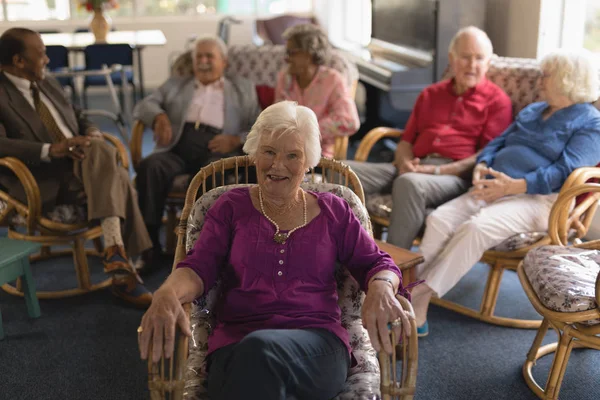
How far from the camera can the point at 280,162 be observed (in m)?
1.81

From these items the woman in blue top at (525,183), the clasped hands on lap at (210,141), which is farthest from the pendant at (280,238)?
the clasped hands on lap at (210,141)

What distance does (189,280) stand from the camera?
1.72 m

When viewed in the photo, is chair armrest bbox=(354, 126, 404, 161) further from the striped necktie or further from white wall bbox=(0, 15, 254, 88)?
white wall bbox=(0, 15, 254, 88)

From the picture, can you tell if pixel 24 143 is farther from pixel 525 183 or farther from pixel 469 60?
pixel 525 183

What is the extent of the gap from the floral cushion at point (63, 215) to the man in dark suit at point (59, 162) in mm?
31

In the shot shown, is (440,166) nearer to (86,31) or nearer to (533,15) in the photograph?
(533,15)

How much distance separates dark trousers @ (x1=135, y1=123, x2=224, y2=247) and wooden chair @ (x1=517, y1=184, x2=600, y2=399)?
1.65 meters

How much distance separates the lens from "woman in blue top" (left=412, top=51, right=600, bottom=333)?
2.74 meters

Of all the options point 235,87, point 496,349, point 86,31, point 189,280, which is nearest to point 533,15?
point 235,87

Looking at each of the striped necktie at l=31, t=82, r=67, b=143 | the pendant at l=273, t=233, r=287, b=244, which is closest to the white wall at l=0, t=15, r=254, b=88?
the striped necktie at l=31, t=82, r=67, b=143

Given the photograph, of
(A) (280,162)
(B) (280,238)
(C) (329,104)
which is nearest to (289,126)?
(A) (280,162)

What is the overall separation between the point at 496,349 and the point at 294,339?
53.1 inches

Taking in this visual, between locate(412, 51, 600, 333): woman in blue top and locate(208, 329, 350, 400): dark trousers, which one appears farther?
locate(412, 51, 600, 333): woman in blue top

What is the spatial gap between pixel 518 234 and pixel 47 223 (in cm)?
197
